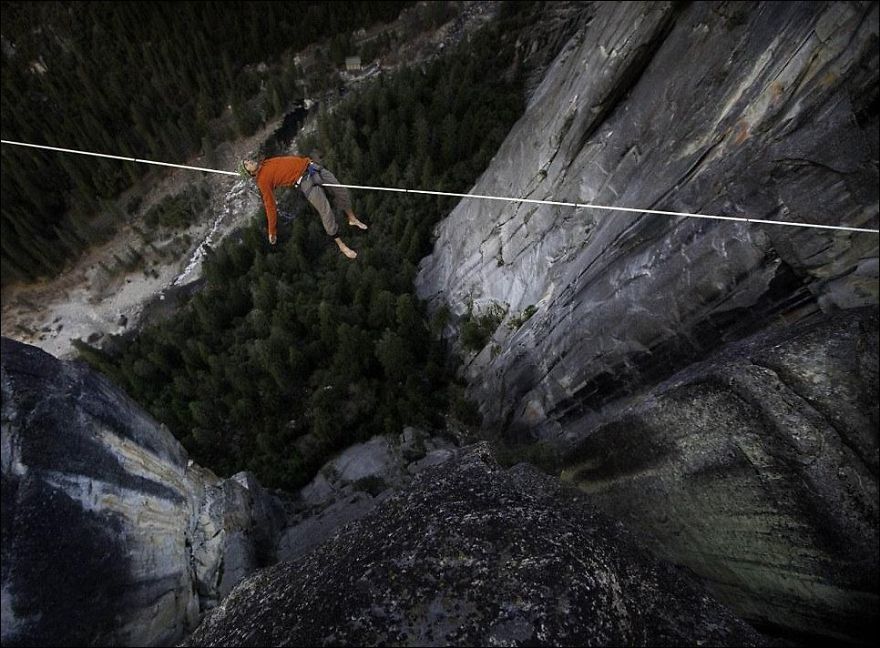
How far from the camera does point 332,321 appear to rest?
1961cm

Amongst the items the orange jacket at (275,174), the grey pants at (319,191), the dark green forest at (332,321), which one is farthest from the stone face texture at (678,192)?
the orange jacket at (275,174)

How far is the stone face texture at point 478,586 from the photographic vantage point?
5043 millimetres

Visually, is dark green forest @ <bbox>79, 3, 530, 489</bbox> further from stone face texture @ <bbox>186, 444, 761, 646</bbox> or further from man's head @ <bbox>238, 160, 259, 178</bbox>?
stone face texture @ <bbox>186, 444, 761, 646</bbox>

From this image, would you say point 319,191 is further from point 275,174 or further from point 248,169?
point 248,169

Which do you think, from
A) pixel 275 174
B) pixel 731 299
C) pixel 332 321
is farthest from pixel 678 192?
pixel 332 321

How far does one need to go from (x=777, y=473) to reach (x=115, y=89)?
4069cm

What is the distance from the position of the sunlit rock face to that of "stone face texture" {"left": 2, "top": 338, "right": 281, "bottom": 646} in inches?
302

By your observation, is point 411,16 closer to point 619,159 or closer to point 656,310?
point 619,159

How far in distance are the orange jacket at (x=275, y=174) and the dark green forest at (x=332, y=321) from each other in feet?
25.1

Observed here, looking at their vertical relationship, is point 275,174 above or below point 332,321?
above

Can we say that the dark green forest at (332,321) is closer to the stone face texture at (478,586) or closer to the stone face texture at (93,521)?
the stone face texture at (93,521)

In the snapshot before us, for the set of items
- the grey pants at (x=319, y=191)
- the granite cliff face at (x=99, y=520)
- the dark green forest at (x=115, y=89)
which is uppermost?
the dark green forest at (x=115, y=89)

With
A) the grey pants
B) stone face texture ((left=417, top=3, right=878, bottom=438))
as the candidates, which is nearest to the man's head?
the grey pants

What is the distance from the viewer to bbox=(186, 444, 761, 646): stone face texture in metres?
5.04
